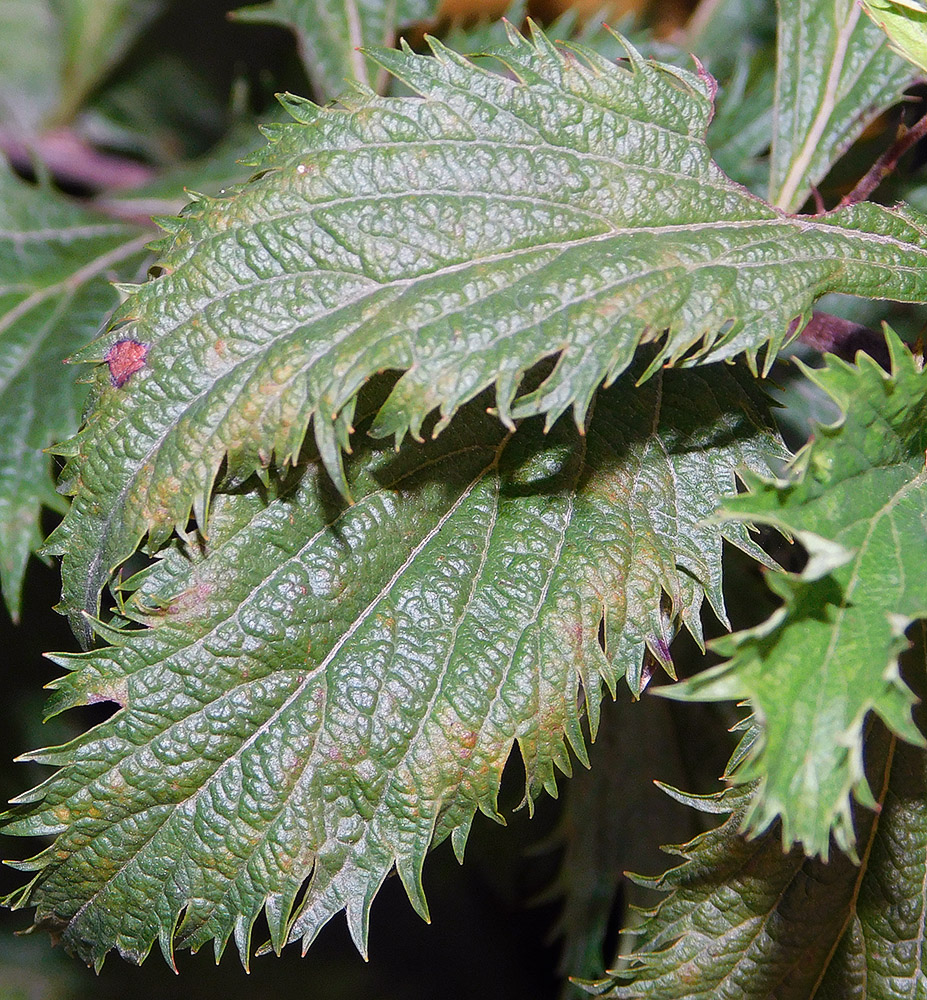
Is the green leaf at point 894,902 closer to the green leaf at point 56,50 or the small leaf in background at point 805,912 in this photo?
the small leaf in background at point 805,912

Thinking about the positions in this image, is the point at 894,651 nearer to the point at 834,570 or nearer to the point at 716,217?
the point at 834,570

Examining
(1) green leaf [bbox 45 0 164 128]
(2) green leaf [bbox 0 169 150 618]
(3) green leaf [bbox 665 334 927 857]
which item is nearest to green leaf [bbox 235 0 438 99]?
(2) green leaf [bbox 0 169 150 618]

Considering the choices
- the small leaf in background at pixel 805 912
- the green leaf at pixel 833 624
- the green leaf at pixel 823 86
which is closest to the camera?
the green leaf at pixel 833 624

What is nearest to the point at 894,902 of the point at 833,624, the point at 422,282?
the point at 833,624

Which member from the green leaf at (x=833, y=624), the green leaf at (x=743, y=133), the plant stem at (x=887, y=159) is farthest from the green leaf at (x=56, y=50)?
the green leaf at (x=833, y=624)

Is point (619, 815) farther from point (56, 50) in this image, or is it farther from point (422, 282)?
point (56, 50)

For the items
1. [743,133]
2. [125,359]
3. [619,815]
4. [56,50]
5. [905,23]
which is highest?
[905,23]
